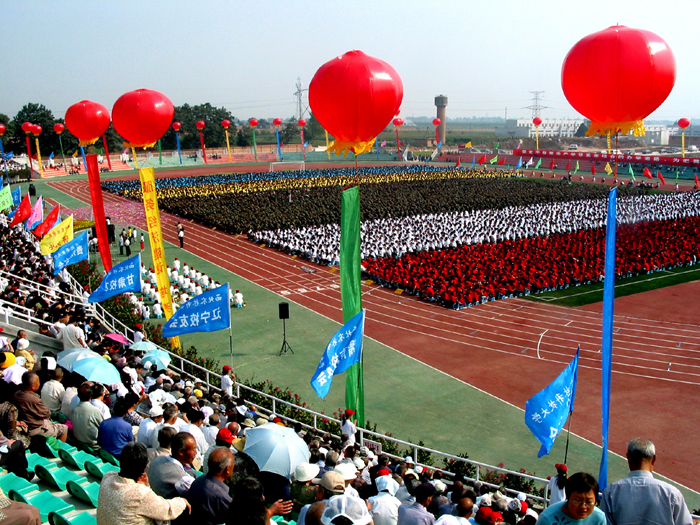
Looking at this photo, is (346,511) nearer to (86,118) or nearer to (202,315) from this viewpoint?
(202,315)

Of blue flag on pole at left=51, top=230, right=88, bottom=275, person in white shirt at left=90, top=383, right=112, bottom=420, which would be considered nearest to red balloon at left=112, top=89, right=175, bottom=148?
blue flag on pole at left=51, top=230, right=88, bottom=275

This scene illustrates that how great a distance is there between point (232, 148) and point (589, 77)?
8441 cm

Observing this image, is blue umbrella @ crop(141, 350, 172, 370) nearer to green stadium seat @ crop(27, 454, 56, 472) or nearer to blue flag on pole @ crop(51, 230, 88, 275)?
green stadium seat @ crop(27, 454, 56, 472)

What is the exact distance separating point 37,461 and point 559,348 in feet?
48.5

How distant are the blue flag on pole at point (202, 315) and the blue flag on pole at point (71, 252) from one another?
5.43 meters

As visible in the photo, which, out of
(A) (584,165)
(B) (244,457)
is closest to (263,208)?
(B) (244,457)

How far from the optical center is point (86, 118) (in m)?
18.1

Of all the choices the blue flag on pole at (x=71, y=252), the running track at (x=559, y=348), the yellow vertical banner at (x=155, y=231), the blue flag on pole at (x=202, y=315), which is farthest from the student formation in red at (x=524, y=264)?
the blue flag on pole at (x=71, y=252)

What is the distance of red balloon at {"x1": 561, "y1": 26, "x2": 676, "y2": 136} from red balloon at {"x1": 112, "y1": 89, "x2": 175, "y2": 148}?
9851 millimetres

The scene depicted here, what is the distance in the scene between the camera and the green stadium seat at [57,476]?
5.67m

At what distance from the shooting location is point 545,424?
906 centimetres

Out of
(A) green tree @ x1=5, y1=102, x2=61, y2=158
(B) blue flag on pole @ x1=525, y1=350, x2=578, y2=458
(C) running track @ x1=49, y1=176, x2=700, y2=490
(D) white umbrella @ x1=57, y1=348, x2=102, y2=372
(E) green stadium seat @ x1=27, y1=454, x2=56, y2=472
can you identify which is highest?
(A) green tree @ x1=5, y1=102, x2=61, y2=158

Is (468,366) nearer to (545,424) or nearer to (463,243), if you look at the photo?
(545,424)

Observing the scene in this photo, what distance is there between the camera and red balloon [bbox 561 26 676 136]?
8.52 meters
